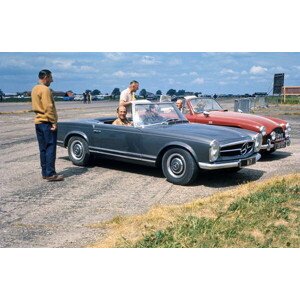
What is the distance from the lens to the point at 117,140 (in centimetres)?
743

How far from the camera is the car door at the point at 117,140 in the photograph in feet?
23.6

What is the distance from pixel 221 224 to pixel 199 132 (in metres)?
2.66

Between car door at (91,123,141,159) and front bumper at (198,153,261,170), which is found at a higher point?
car door at (91,123,141,159)

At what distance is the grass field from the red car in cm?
319

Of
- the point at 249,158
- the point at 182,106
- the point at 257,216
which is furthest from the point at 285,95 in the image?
the point at 257,216

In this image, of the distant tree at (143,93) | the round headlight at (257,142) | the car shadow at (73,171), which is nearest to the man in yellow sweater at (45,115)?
the car shadow at (73,171)

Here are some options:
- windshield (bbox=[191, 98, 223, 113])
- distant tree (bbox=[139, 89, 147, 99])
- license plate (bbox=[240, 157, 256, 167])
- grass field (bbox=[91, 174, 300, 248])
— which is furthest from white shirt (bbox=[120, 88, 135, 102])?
grass field (bbox=[91, 174, 300, 248])

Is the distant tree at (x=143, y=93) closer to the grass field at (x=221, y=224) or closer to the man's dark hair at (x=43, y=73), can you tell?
the man's dark hair at (x=43, y=73)

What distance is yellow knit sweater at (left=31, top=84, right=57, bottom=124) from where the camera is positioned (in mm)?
6562

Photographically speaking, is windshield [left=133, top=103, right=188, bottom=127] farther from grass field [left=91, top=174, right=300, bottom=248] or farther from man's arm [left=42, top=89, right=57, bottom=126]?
grass field [left=91, top=174, right=300, bottom=248]

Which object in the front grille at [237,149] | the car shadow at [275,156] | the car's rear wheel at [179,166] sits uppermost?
the front grille at [237,149]

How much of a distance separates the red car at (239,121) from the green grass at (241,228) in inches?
146

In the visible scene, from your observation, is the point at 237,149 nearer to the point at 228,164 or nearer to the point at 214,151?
the point at 228,164

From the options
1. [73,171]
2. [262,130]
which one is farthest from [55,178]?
[262,130]
